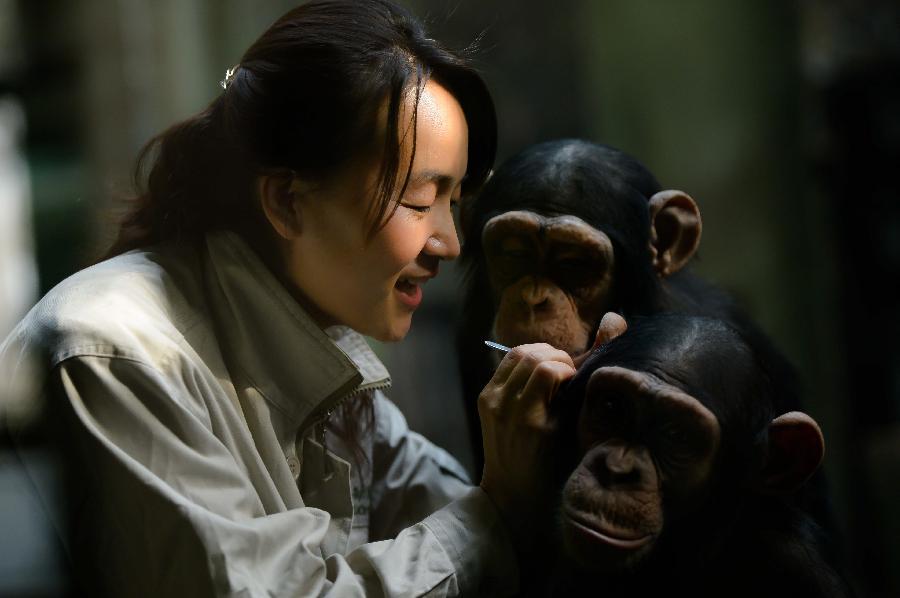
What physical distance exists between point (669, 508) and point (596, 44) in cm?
327

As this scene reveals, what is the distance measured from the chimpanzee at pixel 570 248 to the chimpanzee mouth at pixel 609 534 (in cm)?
46

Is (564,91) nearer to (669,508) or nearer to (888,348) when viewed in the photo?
(888,348)

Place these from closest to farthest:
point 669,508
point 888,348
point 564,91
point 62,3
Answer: point 669,508 < point 62,3 < point 888,348 < point 564,91

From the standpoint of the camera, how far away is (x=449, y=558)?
1.44 meters

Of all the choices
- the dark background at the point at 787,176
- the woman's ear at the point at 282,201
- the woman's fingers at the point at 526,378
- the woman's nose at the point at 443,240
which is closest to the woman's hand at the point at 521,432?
the woman's fingers at the point at 526,378

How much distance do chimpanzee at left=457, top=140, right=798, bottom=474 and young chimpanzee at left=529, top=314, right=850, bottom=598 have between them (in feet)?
1.10

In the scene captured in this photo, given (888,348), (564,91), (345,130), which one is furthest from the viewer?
(564,91)

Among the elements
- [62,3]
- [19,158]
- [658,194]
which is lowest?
[658,194]

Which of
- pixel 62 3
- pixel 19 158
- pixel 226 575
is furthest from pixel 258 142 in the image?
pixel 226 575

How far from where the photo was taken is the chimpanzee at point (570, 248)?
1.86 m

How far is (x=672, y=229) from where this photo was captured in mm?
1967

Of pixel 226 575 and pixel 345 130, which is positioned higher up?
pixel 345 130

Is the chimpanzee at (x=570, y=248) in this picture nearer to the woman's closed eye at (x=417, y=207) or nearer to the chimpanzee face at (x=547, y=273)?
the chimpanzee face at (x=547, y=273)

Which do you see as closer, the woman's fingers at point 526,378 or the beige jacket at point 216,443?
the beige jacket at point 216,443
